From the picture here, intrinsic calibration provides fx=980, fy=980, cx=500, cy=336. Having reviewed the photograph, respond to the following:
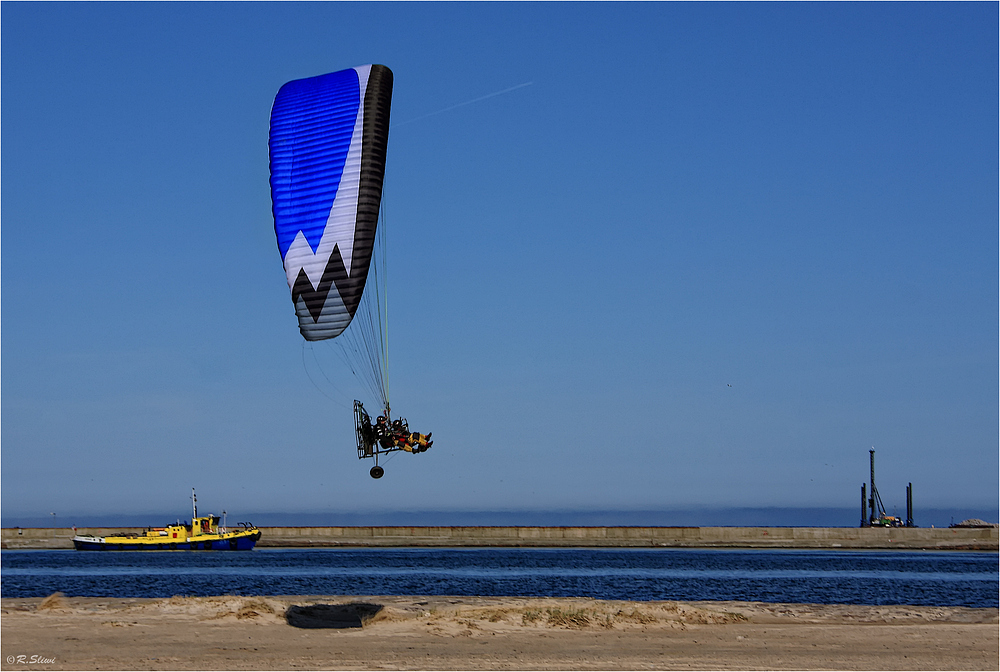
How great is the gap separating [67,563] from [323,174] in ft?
167

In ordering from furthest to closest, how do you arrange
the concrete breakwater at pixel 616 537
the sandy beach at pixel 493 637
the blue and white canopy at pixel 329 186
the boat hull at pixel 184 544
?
the concrete breakwater at pixel 616 537 → the boat hull at pixel 184 544 → the sandy beach at pixel 493 637 → the blue and white canopy at pixel 329 186

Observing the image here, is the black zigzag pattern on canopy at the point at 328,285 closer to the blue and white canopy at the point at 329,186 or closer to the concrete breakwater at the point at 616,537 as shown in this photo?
the blue and white canopy at the point at 329,186

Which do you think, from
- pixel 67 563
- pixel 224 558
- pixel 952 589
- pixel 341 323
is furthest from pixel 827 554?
pixel 341 323

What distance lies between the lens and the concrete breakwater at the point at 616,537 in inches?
2977

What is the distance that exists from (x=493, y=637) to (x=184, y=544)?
5665cm

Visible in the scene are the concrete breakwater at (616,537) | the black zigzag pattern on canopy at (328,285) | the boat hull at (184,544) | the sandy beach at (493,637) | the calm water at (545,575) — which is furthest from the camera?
the concrete breakwater at (616,537)

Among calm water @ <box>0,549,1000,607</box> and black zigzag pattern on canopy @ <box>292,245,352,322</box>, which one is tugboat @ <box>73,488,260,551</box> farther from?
black zigzag pattern on canopy @ <box>292,245,352,322</box>

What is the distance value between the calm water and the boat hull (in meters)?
0.90

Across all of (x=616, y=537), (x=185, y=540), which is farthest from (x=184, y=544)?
(x=616, y=537)

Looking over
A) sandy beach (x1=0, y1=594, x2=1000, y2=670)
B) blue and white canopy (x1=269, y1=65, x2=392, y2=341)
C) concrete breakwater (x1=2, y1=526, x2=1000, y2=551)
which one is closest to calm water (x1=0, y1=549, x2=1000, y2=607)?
concrete breakwater (x1=2, y1=526, x2=1000, y2=551)

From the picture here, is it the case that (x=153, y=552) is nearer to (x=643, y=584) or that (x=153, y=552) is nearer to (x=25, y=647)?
(x=643, y=584)

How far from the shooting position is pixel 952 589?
37.9 m

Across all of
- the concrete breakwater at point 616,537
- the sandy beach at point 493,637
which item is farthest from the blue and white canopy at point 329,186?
the concrete breakwater at point 616,537

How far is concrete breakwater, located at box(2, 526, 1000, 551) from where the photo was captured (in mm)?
75625
